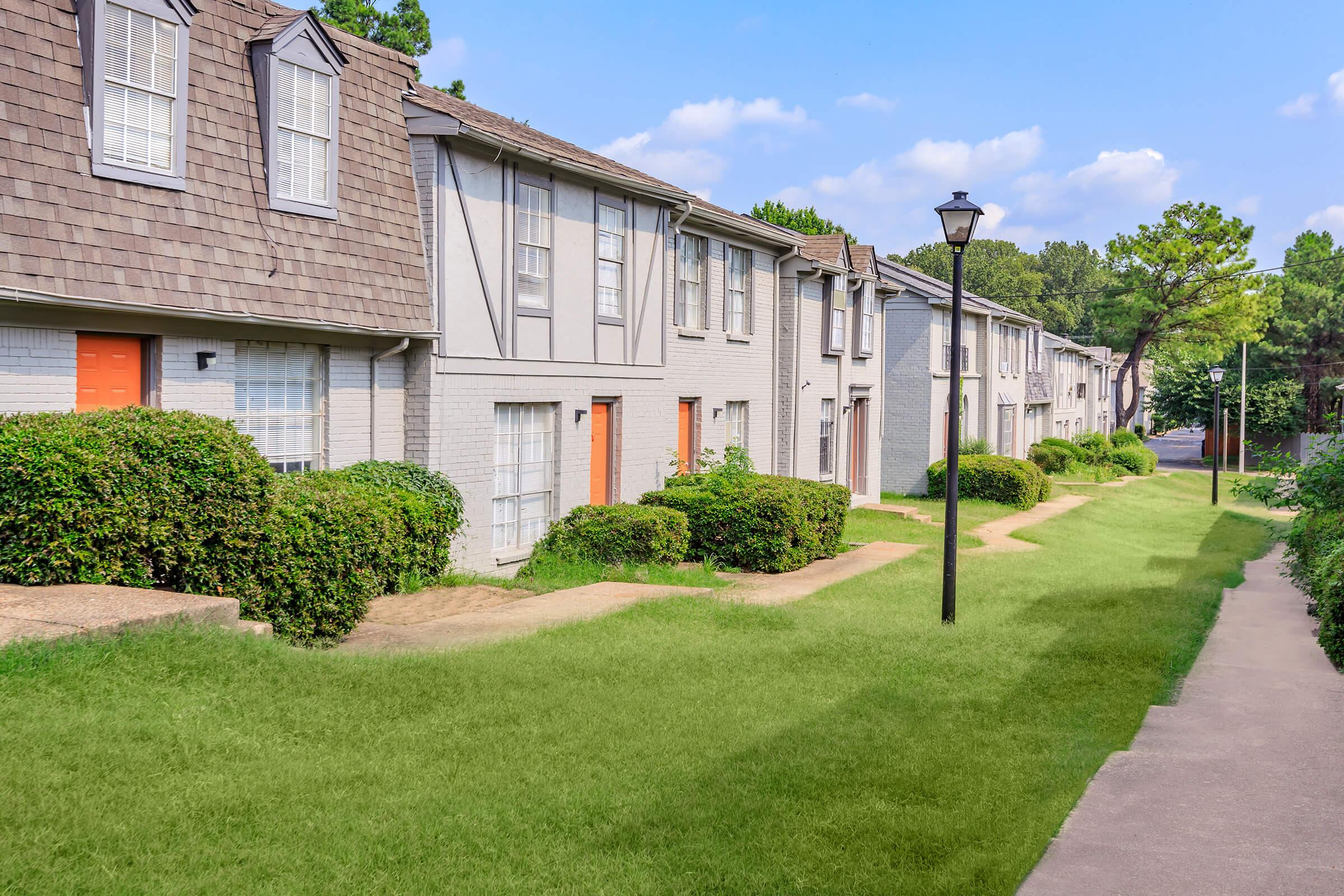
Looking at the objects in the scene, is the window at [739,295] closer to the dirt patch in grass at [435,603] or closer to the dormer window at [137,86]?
the dirt patch in grass at [435,603]

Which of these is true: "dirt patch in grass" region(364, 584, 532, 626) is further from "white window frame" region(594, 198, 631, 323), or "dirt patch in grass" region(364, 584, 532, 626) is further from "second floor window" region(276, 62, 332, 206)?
"white window frame" region(594, 198, 631, 323)

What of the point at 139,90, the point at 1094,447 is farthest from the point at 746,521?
the point at 1094,447

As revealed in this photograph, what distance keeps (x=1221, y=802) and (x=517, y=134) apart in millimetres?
11892

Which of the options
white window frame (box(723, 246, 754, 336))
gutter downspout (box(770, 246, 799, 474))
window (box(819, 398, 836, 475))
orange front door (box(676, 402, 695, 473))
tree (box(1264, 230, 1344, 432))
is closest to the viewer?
orange front door (box(676, 402, 695, 473))

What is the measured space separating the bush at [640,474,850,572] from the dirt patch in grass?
176 inches

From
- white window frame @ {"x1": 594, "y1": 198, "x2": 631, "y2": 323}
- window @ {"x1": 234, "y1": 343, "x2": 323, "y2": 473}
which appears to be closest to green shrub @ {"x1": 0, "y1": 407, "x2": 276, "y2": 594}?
window @ {"x1": 234, "y1": 343, "x2": 323, "y2": 473}

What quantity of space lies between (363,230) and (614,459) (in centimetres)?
591

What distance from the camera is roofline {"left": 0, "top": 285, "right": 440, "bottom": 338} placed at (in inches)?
342

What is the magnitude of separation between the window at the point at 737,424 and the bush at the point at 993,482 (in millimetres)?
11587

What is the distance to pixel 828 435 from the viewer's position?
2527cm

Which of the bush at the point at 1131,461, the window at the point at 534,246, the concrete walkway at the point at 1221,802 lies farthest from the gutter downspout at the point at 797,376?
the bush at the point at 1131,461

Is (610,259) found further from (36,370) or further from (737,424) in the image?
(36,370)

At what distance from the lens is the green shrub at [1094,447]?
47750mm

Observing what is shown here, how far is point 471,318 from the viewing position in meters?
13.5
